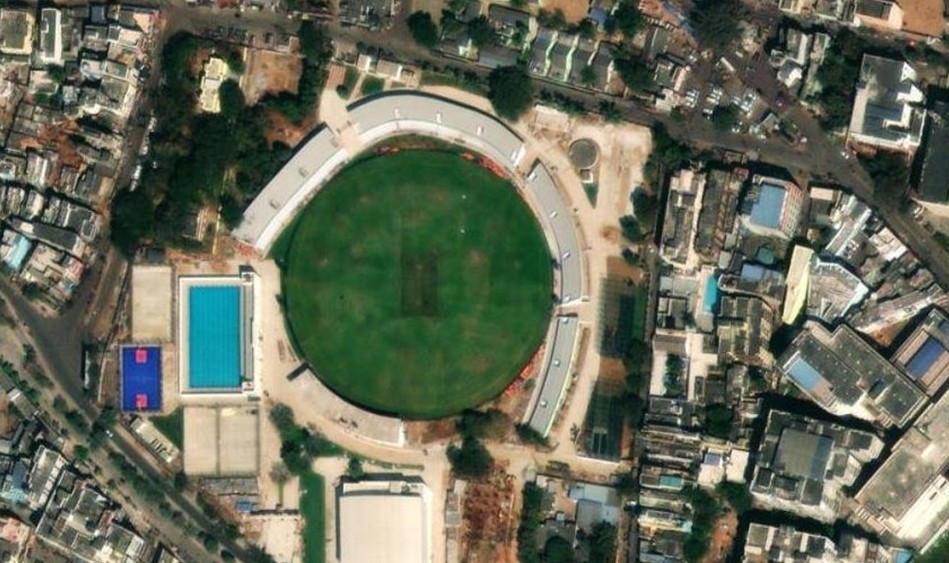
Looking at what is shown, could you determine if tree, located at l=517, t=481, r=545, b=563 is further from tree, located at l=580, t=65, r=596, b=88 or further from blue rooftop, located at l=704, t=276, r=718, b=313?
tree, located at l=580, t=65, r=596, b=88

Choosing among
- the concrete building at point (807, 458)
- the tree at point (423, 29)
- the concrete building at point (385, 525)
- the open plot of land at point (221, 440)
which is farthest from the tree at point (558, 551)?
the tree at point (423, 29)

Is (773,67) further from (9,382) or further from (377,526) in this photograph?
(9,382)

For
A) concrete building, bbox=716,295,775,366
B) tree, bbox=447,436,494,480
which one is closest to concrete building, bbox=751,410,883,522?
concrete building, bbox=716,295,775,366

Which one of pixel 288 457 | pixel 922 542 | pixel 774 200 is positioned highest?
pixel 774 200

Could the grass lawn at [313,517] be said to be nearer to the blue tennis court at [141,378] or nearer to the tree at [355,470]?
the tree at [355,470]

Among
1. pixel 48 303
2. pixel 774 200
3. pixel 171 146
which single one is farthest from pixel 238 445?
pixel 774 200

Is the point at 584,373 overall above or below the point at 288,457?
above
